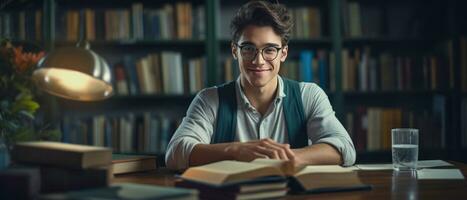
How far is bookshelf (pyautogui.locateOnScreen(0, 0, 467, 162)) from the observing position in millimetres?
3467

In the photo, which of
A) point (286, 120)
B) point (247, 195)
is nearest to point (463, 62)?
point (286, 120)

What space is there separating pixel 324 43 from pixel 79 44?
253 cm

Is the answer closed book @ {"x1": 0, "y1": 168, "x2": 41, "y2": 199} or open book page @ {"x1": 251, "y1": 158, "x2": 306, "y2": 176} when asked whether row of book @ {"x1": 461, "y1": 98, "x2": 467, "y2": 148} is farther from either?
closed book @ {"x1": 0, "y1": 168, "x2": 41, "y2": 199}

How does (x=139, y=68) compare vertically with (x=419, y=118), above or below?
above

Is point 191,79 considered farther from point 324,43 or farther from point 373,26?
point 373,26

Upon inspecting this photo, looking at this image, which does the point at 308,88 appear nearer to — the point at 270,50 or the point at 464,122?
the point at 270,50

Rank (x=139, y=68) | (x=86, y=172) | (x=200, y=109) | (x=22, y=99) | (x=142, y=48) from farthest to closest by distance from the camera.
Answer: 1. (x=142, y=48)
2. (x=139, y=68)
3. (x=200, y=109)
4. (x=22, y=99)
5. (x=86, y=172)

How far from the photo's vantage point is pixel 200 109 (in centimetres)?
209

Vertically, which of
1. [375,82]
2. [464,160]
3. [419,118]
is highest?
[375,82]

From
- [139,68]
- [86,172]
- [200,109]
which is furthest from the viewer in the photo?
[139,68]

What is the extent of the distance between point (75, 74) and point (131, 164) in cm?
44

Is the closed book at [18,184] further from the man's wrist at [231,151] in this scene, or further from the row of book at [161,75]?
the row of book at [161,75]

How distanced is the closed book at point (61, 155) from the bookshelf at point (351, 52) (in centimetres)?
224

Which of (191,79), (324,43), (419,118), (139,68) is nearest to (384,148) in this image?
(419,118)
